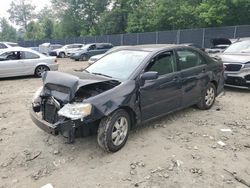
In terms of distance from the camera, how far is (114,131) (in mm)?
4375

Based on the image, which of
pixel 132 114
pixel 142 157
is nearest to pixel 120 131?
pixel 132 114

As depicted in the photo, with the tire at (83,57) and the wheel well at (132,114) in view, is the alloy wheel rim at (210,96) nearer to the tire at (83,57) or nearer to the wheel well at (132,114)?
the wheel well at (132,114)

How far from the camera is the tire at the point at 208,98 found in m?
6.45

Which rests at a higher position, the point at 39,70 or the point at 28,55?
the point at 28,55

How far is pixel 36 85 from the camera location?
1063cm

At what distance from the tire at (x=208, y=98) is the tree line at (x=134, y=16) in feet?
76.5

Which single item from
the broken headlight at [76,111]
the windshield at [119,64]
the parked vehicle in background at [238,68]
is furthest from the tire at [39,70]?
the broken headlight at [76,111]

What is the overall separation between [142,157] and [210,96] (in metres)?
3.08

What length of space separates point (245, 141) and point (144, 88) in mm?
2006

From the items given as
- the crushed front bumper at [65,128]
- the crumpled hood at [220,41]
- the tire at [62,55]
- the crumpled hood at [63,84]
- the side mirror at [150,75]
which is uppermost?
the crumpled hood at [220,41]

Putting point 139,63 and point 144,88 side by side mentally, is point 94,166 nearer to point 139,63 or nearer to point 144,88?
point 144,88

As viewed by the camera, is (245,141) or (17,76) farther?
(17,76)

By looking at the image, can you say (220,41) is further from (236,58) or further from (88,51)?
(88,51)

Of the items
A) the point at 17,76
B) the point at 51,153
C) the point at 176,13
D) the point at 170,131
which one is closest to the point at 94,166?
the point at 51,153
